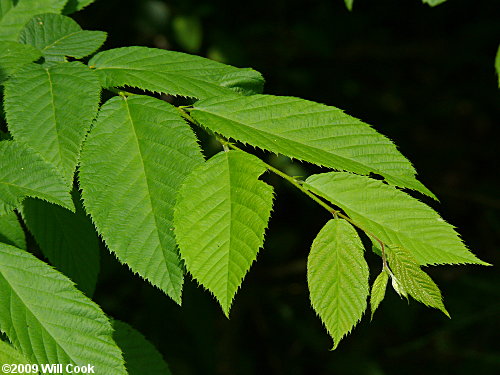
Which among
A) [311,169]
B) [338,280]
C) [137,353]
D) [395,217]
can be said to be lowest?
[311,169]

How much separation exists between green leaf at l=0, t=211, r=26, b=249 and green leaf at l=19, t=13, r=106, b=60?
384mm

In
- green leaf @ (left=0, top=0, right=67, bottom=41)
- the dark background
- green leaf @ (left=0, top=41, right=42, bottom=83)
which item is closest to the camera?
green leaf @ (left=0, top=41, right=42, bottom=83)

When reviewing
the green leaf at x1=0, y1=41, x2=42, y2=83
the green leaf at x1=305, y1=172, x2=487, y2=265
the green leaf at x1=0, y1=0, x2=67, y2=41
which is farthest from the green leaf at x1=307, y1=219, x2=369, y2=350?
the green leaf at x1=0, y1=0, x2=67, y2=41

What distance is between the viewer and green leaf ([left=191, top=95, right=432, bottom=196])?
1129 millimetres

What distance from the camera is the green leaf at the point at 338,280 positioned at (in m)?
1.04

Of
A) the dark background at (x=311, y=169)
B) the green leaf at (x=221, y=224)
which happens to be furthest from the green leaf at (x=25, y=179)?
the dark background at (x=311, y=169)

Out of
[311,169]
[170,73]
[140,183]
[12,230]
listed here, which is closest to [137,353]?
[12,230]

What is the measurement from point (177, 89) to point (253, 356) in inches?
112

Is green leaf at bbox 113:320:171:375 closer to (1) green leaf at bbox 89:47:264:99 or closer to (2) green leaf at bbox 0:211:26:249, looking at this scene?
(2) green leaf at bbox 0:211:26:249

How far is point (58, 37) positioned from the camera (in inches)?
55.4

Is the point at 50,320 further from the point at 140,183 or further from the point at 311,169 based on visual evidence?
the point at 311,169

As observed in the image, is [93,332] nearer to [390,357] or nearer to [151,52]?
[151,52]

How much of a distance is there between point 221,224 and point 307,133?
0.27m

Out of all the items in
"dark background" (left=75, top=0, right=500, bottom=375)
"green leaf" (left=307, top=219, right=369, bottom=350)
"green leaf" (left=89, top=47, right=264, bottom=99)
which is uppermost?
"green leaf" (left=89, top=47, right=264, bottom=99)
